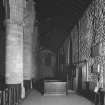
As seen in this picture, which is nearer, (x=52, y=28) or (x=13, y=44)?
(x=13, y=44)

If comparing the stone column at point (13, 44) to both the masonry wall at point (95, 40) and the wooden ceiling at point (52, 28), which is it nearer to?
the masonry wall at point (95, 40)

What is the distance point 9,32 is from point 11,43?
0.53 meters

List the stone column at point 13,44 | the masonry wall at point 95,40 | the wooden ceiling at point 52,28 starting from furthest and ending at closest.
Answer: the wooden ceiling at point 52,28, the stone column at point 13,44, the masonry wall at point 95,40

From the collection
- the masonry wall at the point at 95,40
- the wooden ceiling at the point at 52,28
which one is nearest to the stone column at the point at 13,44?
the masonry wall at the point at 95,40

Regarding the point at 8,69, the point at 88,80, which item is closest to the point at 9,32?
the point at 8,69

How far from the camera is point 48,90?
36.5 ft

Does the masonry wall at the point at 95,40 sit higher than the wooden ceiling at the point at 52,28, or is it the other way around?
the wooden ceiling at the point at 52,28

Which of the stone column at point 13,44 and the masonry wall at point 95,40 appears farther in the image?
the stone column at point 13,44

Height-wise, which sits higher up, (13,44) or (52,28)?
(52,28)

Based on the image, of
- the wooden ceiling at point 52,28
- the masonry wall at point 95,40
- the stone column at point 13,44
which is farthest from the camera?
the wooden ceiling at point 52,28

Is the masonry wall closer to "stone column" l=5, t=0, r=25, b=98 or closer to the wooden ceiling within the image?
"stone column" l=5, t=0, r=25, b=98

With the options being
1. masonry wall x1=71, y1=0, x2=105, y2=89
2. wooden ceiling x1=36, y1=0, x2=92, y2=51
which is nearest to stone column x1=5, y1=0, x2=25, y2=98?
masonry wall x1=71, y1=0, x2=105, y2=89

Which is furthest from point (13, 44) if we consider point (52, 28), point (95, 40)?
point (52, 28)

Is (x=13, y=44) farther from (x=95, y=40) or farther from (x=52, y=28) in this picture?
(x=52, y=28)
